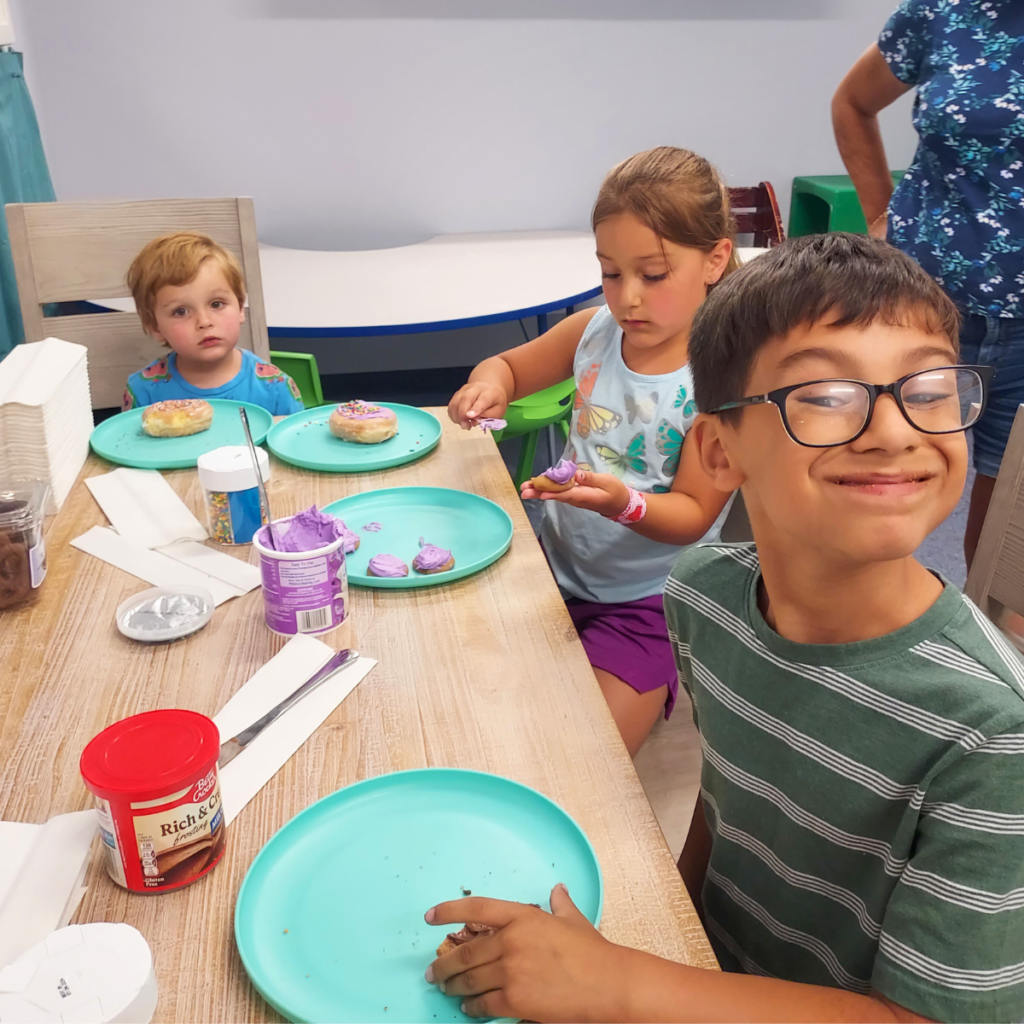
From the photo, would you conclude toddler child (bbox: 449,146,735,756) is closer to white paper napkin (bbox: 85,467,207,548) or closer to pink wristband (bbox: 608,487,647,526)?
pink wristband (bbox: 608,487,647,526)

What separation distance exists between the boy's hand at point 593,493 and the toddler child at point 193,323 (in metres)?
0.88

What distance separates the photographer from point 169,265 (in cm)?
183

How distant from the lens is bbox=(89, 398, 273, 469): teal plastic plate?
1423 mm

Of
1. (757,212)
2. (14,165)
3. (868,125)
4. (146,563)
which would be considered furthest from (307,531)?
(757,212)

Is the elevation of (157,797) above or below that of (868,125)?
below

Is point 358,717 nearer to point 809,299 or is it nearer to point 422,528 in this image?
point 422,528

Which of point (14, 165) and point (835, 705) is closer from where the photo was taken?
point (835, 705)

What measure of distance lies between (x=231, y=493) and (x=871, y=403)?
795 millimetres

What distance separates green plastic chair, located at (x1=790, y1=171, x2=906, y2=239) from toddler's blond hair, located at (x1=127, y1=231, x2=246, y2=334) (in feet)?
7.80

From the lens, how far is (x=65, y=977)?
0.54m

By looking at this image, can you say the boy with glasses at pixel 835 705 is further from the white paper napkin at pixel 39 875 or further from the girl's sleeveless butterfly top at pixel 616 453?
the girl's sleeveless butterfly top at pixel 616 453

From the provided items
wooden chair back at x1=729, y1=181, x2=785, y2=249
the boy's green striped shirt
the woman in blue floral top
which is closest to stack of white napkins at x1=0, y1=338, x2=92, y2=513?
the boy's green striped shirt

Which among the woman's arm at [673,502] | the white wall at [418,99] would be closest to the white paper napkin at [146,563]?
the woman's arm at [673,502]

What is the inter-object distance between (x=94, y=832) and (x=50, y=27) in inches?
141
